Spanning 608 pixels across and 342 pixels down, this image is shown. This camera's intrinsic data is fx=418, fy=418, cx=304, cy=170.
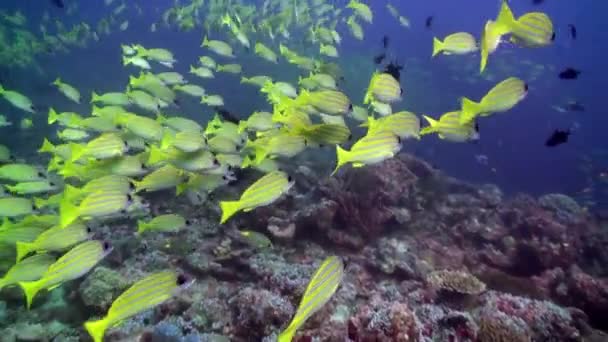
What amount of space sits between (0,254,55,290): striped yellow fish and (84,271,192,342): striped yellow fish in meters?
2.10

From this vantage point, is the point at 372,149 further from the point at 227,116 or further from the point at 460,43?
the point at 227,116

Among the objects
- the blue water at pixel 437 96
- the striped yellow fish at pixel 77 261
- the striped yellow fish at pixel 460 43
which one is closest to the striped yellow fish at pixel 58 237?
the striped yellow fish at pixel 77 261

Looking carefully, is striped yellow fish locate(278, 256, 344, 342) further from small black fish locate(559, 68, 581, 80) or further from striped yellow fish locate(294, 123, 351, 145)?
small black fish locate(559, 68, 581, 80)

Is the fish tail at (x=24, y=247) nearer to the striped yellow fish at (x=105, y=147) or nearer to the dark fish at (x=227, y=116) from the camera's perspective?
the striped yellow fish at (x=105, y=147)

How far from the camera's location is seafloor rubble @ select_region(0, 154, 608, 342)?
15.9 ft

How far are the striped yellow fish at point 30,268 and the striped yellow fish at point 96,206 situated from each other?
76 cm

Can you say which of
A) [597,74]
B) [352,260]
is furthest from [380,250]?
[597,74]

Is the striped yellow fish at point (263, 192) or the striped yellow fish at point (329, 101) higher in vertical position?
the striped yellow fish at point (329, 101)

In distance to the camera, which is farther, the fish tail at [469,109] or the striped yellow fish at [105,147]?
the striped yellow fish at [105,147]

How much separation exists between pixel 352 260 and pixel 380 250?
70 cm

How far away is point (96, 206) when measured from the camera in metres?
4.12

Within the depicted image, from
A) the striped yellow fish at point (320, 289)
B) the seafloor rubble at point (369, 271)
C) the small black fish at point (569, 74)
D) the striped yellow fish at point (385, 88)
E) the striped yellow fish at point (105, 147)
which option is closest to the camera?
the striped yellow fish at point (320, 289)

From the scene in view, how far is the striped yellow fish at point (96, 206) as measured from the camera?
409 cm

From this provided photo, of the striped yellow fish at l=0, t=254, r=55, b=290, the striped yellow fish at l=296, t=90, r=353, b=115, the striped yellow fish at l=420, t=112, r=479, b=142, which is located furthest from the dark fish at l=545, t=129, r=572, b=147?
the striped yellow fish at l=0, t=254, r=55, b=290
